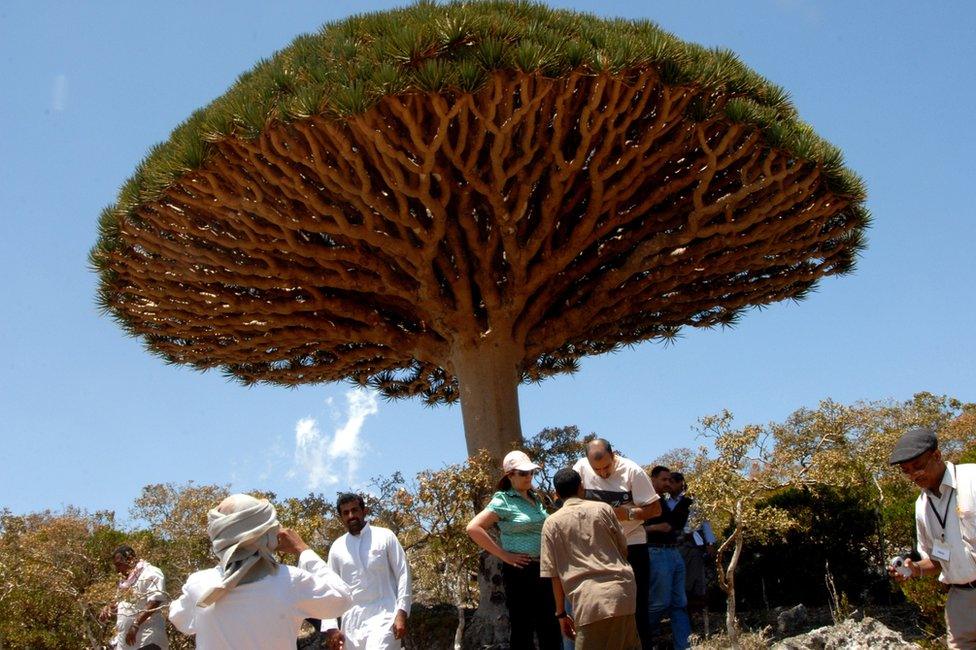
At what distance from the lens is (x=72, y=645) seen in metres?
10.6

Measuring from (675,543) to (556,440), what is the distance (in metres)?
3.52

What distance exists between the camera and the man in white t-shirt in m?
5.40

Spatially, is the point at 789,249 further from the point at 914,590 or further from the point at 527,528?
the point at 527,528

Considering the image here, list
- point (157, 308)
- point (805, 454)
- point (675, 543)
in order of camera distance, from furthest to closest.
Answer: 1. point (157, 308)
2. point (805, 454)
3. point (675, 543)

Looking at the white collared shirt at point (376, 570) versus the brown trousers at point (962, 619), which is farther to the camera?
the white collared shirt at point (376, 570)

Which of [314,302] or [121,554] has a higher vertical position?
[314,302]

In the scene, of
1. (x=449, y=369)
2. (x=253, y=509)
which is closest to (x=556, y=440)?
(x=449, y=369)

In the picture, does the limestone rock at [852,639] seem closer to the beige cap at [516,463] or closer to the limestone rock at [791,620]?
the limestone rock at [791,620]

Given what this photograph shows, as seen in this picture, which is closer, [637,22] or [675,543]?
[675,543]

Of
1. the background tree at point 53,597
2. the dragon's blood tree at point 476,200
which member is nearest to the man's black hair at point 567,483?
the dragon's blood tree at point 476,200

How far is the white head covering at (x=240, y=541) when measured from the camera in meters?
2.75

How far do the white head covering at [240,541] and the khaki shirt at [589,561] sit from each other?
185cm

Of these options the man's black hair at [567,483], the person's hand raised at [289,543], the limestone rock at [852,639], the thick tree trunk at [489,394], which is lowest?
the limestone rock at [852,639]

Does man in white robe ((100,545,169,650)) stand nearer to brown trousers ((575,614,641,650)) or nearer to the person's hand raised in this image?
brown trousers ((575,614,641,650))
